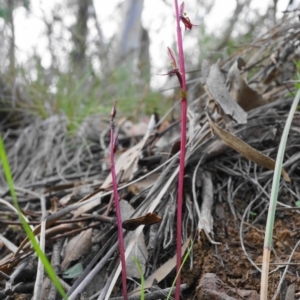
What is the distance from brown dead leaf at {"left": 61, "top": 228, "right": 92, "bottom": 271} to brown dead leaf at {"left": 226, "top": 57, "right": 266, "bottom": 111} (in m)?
0.63

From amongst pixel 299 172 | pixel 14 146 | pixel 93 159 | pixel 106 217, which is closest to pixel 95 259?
pixel 106 217

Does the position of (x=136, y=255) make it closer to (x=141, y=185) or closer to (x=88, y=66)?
(x=141, y=185)

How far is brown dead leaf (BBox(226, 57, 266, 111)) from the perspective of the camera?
121cm

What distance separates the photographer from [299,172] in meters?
1.10

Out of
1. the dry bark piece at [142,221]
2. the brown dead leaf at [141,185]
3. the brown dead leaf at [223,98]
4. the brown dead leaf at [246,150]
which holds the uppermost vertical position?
the brown dead leaf at [223,98]

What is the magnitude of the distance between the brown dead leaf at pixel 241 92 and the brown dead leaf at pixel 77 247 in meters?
0.63

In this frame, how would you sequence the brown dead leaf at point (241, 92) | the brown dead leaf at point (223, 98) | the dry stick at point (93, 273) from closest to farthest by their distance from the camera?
the dry stick at point (93, 273) < the brown dead leaf at point (223, 98) < the brown dead leaf at point (241, 92)

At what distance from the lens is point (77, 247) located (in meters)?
0.97

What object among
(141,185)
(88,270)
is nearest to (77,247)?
(88,270)

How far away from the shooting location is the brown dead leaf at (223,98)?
1.05m

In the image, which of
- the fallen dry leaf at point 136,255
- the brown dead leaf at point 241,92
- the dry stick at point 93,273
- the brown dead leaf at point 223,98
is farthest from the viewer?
the brown dead leaf at point 241,92

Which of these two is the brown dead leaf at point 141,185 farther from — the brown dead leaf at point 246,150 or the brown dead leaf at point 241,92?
the brown dead leaf at point 241,92

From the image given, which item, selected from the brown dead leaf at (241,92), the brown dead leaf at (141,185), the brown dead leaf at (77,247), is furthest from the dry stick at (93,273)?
the brown dead leaf at (241,92)

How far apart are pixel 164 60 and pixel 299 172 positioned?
302cm
